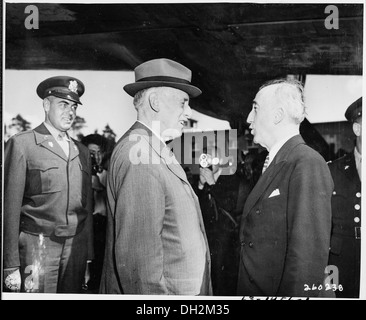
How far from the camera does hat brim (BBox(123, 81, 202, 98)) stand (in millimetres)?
4320

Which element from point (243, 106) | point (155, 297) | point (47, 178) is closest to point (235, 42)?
point (243, 106)

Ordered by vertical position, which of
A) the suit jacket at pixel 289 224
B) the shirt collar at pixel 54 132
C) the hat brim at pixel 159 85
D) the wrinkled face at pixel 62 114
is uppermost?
the hat brim at pixel 159 85

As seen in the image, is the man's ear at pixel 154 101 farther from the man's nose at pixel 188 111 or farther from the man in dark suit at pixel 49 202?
the man in dark suit at pixel 49 202

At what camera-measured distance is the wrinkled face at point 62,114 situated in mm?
4410

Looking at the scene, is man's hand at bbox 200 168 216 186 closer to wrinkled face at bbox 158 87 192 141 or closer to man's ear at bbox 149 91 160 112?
wrinkled face at bbox 158 87 192 141

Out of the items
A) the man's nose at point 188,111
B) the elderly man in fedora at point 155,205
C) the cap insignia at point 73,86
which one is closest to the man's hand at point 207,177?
the elderly man in fedora at point 155,205

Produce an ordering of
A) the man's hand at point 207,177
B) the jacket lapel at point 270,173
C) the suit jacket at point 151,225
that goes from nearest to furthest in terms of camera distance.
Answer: the suit jacket at point 151,225
the jacket lapel at point 270,173
the man's hand at point 207,177

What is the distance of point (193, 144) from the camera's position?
4.37 meters

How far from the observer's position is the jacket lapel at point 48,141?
172 inches

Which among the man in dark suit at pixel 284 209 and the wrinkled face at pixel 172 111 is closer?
the man in dark suit at pixel 284 209

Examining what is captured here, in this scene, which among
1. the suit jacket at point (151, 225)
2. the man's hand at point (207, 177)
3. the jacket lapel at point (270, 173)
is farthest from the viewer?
the man's hand at point (207, 177)

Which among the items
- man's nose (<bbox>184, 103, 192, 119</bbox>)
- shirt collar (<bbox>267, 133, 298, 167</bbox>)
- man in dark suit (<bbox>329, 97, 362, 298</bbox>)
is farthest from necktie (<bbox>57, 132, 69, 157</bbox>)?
man in dark suit (<bbox>329, 97, 362, 298</bbox>)

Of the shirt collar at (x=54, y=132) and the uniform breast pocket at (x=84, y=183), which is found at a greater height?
the shirt collar at (x=54, y=132)

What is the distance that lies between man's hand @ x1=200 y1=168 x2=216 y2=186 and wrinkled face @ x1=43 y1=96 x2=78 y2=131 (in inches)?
46.6
